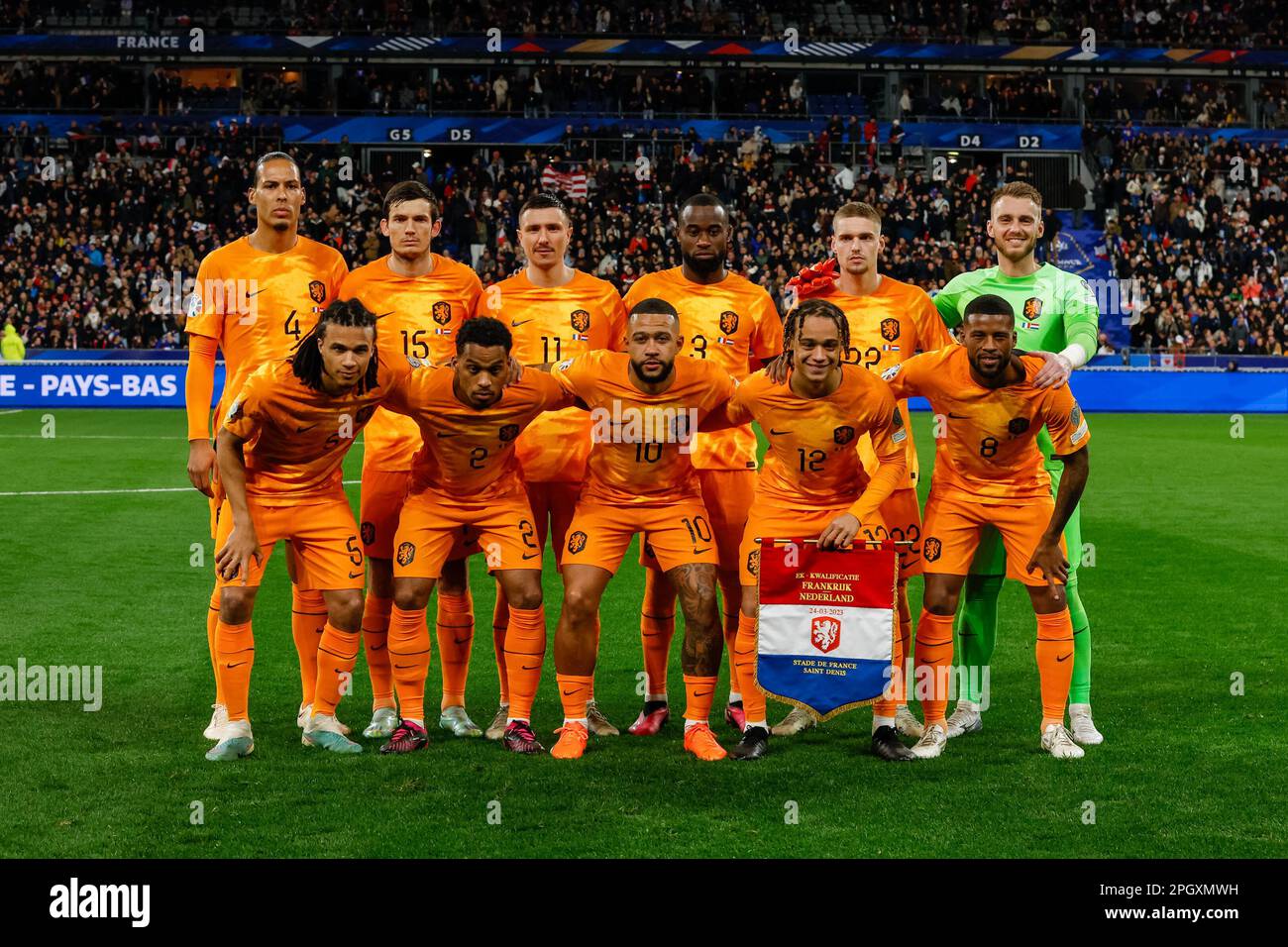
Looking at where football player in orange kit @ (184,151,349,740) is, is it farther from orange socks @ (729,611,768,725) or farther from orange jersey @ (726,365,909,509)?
orange jersey @ (726,365,909,509)

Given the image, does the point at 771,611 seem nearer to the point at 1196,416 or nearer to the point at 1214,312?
the point at 1196,416

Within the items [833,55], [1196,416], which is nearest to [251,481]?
[1196,416]

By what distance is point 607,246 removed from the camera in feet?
108

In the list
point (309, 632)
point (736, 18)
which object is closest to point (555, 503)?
point (309, 632)

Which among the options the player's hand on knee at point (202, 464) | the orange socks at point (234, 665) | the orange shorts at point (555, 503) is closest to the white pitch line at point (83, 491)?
the orange shorts at point (555, 503)

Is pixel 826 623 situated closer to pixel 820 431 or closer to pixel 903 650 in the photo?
pixel 903 650

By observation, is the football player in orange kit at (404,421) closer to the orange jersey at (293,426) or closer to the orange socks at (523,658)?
the orange jersey at (293,426)

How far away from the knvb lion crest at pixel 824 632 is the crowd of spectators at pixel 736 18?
3646 centimetres

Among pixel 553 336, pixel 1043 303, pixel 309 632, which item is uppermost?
pixel 1043 303

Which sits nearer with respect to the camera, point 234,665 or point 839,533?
point 839,533

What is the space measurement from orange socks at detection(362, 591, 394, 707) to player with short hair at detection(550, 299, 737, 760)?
96cm

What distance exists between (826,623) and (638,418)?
1.27 metres

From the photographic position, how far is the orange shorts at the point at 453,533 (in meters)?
6.73

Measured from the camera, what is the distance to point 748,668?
6.86 m
